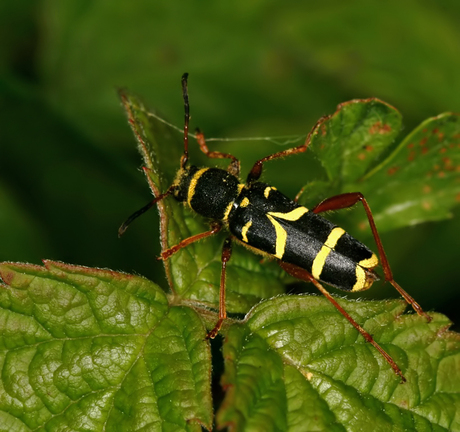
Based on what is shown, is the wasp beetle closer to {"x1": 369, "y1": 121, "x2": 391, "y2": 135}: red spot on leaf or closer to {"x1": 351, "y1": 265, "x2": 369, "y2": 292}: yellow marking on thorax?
{"x1": 351, "y1": 265, "x2": 369, "y2": 292}: yellow marking on thorax

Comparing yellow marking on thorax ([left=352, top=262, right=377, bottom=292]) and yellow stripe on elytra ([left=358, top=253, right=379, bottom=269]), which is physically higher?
yellow stripe on elytra ([left=358, top=253, right=379, bottom=269])

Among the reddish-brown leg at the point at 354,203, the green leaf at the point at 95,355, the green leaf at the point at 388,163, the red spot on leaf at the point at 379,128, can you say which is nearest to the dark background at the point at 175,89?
the green leaf at the point at 388,163

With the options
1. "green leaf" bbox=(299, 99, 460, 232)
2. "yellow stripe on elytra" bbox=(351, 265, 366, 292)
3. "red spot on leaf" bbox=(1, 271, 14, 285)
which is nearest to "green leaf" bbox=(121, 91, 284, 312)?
"yellow stripe on elytra" bbox=(351, 265, 366, 292)

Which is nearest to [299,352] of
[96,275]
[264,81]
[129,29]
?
[96,275]

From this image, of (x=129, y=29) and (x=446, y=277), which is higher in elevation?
(x=129, y=29)

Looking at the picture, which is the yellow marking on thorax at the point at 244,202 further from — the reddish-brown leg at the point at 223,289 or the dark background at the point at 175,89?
the dark background at the point at 175,89

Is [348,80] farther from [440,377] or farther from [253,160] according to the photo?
[440,377]

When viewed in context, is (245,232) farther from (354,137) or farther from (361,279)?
(354,137)

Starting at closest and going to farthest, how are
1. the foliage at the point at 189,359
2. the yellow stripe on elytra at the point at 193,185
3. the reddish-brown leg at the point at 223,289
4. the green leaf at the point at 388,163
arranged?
the foliage at the point at 189,359
the reddish-brown leg at the point at 223,289
the green leaf at the point at 388,163
the yellow stripe on elytra at the point at 193,185
